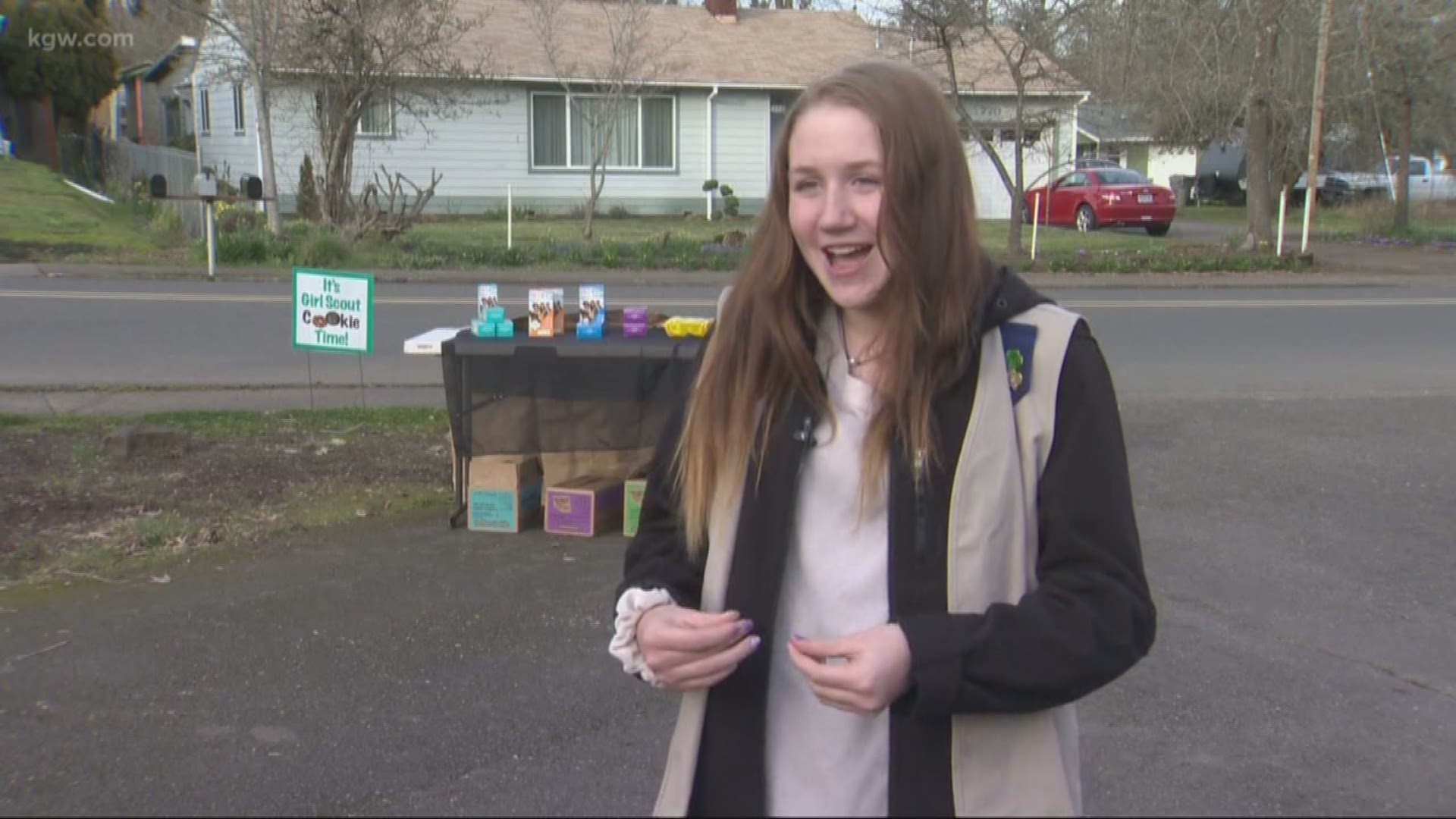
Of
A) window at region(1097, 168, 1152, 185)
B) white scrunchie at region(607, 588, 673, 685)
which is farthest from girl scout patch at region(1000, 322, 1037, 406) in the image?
window at region(1097, 168, 1152, 185)

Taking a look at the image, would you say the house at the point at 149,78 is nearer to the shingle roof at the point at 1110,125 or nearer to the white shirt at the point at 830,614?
the shingle roof at the point at 1110,125

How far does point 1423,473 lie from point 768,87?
83.2ft

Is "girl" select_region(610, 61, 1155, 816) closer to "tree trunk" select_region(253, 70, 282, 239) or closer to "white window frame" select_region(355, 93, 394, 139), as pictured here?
"tree trunk" select_region(253, 70, 282, 239)

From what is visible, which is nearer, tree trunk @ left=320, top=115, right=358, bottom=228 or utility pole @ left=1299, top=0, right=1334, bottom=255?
tree trunk @ left=320, top=115, right=358, bottom=228

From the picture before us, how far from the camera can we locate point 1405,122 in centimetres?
2741

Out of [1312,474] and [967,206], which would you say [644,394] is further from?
[967,206]

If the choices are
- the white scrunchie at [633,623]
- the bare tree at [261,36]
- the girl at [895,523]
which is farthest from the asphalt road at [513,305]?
the girl at [895,523]

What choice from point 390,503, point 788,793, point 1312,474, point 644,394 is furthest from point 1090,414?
point 1312,474

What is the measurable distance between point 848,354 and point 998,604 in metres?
0.42

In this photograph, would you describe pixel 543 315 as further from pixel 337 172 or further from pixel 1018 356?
pixel 337 172

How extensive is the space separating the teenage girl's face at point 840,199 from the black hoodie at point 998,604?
0.18m

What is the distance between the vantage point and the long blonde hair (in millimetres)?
1782

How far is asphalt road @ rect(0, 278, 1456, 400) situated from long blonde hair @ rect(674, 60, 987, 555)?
904 centimetres

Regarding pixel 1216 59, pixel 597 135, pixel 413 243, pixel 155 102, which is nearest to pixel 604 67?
pixel 597 135
